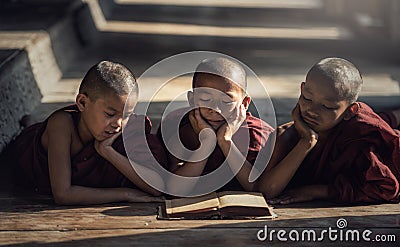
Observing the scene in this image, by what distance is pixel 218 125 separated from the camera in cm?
382

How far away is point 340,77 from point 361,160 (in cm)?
36

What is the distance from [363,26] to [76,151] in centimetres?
702

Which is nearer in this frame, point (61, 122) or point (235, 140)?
point (61, 122)

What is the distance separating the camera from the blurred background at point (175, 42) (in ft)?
18.7

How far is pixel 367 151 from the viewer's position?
383 cm

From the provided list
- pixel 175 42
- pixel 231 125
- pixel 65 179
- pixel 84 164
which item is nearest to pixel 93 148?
pixel 84 164

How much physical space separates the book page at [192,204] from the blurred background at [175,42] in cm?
120

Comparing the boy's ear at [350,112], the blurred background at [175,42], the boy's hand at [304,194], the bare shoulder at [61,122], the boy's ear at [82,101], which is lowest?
the boy's hand at [304,194]

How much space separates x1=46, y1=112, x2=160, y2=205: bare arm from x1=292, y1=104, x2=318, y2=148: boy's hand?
2.37 feet

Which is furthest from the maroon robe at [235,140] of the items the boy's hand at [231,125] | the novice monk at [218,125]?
the boy's hand at [231,125]

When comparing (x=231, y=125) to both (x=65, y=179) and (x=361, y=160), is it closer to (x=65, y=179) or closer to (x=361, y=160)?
(x=361, y=160)

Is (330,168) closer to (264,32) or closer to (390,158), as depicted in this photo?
(390,158)

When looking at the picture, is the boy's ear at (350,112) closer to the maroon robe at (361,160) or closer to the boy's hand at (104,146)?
the maroon robe at (361,160)

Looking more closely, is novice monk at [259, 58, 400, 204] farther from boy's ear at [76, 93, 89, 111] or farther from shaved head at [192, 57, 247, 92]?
boy's ear at [76, 93, 89, 111]
